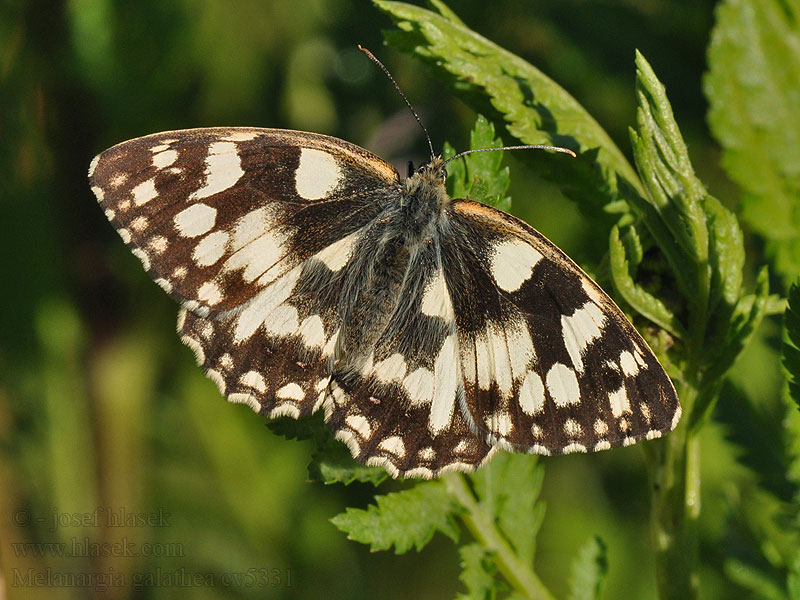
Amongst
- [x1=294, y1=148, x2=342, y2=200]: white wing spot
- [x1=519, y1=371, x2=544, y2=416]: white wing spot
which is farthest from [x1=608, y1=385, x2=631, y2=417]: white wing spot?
[x1=294, y1=148, x2=342, y2=200]: white wing spot

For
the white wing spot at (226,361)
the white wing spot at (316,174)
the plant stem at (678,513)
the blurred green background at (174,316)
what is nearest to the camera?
the plant stem at (678,513)

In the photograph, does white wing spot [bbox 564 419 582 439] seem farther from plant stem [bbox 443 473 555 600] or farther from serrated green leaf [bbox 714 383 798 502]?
serrated green leaf [bbox 714 383 798 502]

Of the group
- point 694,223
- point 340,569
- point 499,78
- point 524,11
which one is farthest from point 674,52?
point 340,569

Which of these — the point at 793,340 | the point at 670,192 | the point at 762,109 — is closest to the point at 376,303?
the point at 670,192

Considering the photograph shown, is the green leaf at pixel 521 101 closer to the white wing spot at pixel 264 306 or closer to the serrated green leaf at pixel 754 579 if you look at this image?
the white wing spot at pixel 264 306

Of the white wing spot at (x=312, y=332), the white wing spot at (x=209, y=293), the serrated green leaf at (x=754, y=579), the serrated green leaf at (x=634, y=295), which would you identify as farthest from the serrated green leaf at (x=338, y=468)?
the serrated green leaf at (x=754, y=579)

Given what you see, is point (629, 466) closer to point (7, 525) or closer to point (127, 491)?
point (127, 491)

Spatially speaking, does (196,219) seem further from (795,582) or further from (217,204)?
(795,582)
